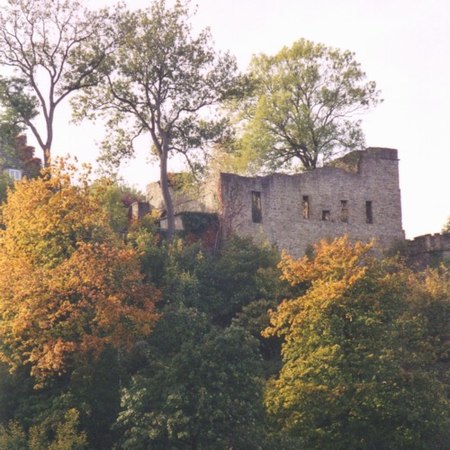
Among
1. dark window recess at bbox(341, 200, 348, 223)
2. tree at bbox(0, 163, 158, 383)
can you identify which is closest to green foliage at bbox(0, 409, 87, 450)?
tree at bbox(0, 163, 158, 383)

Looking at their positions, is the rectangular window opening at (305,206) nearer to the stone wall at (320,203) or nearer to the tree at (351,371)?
the stone wall at (320,203)

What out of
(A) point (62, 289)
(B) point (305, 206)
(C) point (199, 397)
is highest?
(B) point (305, 206)

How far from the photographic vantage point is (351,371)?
120 ft

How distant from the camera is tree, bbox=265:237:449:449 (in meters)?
35.8

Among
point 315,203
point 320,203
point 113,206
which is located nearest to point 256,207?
point 315,203

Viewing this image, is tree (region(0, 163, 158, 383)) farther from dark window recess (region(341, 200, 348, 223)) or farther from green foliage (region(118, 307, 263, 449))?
dark window recess (region(341, 200, 348, 223))

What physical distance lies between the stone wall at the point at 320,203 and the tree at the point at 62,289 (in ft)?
38.8

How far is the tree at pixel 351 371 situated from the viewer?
35844 millimetres

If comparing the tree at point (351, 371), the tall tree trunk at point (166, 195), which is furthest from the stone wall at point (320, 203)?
the tree at point (351, 371)

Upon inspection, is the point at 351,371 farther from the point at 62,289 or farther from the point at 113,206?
the point at 113,206

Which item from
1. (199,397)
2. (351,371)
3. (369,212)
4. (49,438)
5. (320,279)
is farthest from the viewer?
(369,212)

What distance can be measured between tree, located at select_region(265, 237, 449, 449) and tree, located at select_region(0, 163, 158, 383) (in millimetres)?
5241

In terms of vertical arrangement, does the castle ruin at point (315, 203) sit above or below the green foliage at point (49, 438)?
above

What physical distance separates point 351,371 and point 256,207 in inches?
628
